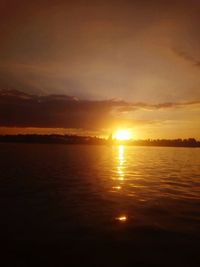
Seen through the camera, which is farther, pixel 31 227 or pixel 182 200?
pixel 182 200

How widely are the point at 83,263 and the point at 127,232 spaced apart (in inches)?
142

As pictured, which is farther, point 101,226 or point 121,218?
point 121,218

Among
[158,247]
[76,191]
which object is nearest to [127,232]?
[158,247]

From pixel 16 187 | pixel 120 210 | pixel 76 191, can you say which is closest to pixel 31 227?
pixel 120 210

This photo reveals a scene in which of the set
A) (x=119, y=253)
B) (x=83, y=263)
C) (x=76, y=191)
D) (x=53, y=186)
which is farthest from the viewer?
(x=53, y=186)

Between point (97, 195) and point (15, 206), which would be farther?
point (97, 195)

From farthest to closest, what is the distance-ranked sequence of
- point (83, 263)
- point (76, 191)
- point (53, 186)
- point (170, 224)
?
point (53, 186) → point (76, 191) → point (170, 224) → point (83, 263)

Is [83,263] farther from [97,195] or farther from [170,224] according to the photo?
[97,195]

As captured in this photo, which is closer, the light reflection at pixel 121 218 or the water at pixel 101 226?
the water at pixel 101 226

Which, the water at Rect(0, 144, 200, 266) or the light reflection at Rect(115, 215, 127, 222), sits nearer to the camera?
the water at Rect(0, 144, 200, 266)

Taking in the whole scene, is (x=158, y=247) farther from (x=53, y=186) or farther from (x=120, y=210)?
(x=53, y=186)

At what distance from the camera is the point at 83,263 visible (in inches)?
341

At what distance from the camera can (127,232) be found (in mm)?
11719

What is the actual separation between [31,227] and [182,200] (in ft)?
37.7
